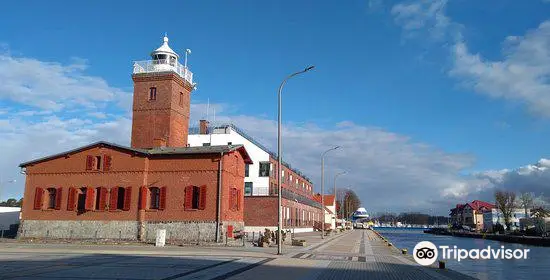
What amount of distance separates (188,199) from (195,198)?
2.04 feet

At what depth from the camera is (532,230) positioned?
3728 inches

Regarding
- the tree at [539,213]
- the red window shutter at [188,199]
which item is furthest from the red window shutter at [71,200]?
the tree at [539,213]

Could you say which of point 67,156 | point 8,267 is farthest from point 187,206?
point 8,267

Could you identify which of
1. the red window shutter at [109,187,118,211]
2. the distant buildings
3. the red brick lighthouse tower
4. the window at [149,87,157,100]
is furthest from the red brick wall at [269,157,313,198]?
the distant buildings

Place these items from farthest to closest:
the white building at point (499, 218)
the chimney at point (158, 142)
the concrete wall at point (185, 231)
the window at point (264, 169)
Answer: the white building at point (499, 218), the window at point (264, 169), the chimney at point (158, 142), the concrete wall at point (185, 231)

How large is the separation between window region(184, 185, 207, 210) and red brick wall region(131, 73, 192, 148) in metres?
10.1

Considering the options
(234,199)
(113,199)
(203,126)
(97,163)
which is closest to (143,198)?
(113,199)

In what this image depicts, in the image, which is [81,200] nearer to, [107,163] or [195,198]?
[107,163]

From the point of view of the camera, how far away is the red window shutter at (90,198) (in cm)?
4162

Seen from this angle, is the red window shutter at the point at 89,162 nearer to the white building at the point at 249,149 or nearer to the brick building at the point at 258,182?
the brick building at the point at 258,182

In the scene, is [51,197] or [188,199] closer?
[188,199]

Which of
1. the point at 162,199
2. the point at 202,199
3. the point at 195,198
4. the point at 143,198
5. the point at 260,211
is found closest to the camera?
the point at 202,199

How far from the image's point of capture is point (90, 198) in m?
41.9

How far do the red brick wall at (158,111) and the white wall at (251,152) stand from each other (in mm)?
15155
